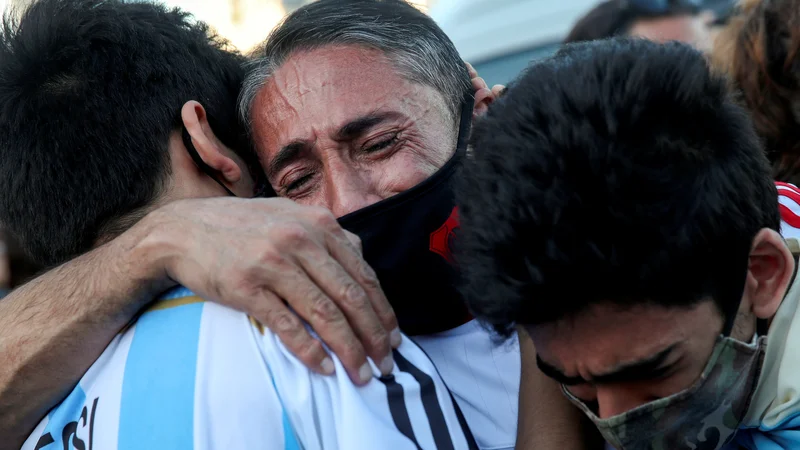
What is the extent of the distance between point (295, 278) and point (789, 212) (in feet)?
4.09

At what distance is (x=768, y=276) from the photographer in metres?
1.70

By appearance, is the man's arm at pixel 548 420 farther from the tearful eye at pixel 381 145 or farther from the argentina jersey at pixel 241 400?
the tearful eye at pixel 381 145

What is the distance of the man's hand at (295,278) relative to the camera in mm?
1593

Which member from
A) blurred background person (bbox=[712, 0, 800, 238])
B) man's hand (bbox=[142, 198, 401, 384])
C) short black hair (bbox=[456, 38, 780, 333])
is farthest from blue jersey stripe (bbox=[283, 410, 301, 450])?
blurred background person (bbox=[712, 0, 800, 238])

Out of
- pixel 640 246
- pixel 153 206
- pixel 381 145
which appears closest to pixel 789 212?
pixel 640 246

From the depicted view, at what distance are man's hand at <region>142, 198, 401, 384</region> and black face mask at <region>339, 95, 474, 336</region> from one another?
298mm

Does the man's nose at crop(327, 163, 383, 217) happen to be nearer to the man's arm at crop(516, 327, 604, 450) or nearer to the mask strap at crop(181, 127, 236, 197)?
the mask strap at crop(181, 127, 236, 197)

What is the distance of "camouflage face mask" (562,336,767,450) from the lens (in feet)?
5.45

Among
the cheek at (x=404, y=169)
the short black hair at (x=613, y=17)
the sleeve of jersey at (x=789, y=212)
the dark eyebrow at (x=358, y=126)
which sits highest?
the dark eyebrow at (x=358, y=126)

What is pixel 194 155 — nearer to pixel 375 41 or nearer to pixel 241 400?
pixel 375 41

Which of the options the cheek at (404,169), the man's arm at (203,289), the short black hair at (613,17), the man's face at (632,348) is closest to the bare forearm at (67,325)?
the man's arm at (203,289)

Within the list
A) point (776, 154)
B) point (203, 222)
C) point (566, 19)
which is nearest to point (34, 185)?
point (203, 222)

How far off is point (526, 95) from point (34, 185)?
1234 mm

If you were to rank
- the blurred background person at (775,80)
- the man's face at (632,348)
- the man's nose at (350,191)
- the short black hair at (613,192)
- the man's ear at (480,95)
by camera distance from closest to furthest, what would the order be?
the short black hair at (613,192)
the man's face at (632,348)
the man's nose at (350,191)
the man's ear at (480,95)
the blurred background person at (775,80)
